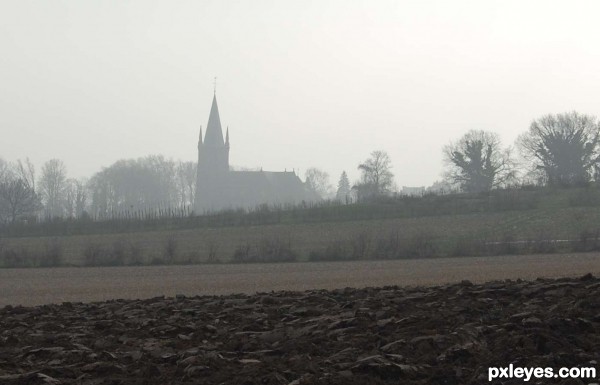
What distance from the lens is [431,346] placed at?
11328 mm

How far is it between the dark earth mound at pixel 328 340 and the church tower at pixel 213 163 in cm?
14329

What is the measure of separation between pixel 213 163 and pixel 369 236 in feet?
383

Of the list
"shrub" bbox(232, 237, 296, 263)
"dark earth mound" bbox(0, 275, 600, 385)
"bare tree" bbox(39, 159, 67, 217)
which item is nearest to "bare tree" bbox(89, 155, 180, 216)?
"bare tree" bbox(39, 159, 67, 217)

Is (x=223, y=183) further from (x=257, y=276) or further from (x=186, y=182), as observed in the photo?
(x=257, y=276)

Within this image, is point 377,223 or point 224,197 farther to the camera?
point 224,197

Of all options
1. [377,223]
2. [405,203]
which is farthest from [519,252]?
[405,203]

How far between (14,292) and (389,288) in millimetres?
17014

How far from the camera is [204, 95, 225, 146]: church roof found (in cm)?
16588

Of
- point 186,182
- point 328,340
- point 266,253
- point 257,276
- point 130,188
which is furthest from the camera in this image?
point 186,182

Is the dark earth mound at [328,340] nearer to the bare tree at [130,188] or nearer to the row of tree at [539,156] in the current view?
the row of tree at [539,156]

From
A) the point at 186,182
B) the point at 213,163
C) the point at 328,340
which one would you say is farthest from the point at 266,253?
the point at 186,182

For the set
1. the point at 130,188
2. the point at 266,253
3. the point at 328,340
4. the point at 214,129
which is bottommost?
the point at 328,340

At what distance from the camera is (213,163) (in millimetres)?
165000

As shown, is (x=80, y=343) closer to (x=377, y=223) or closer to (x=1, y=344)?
(x=1, y=344)
